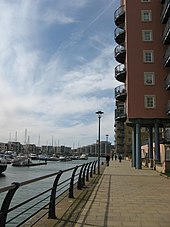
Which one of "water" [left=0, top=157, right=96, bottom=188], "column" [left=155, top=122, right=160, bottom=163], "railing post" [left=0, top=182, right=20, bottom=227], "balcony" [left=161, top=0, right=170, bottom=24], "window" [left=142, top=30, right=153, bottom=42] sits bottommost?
"water" [left=0, top=157, right=96, bottom=188]

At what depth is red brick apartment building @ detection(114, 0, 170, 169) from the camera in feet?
121

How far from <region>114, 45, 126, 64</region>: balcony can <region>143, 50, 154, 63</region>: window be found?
326 centimetres

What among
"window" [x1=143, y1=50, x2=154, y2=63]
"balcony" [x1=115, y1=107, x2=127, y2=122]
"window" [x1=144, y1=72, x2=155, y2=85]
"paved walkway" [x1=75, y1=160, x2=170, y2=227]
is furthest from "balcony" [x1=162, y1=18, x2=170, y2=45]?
"paved walkway" [x1=75, y1=160, x2=170, y2=227]

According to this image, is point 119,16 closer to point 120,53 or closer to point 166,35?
point 120,53

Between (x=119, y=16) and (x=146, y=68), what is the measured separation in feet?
29.0

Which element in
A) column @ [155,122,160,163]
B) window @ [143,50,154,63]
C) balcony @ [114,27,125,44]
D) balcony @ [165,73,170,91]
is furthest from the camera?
balcony @ [114,27,125,44]

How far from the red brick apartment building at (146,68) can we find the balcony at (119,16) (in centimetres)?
191

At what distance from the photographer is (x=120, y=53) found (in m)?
41.2

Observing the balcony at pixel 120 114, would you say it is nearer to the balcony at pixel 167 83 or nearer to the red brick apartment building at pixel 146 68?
the red brick apartment building at pixel 146 68

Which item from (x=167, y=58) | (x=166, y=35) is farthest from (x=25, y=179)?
(x=166, y=35)

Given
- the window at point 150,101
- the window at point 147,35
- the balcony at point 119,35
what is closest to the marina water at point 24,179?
the window at point 150,101

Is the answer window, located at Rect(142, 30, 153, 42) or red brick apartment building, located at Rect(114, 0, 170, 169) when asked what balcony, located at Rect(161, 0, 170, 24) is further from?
window, located at Rect(142, 30, 153, 42)

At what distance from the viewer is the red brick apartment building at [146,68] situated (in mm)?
36750

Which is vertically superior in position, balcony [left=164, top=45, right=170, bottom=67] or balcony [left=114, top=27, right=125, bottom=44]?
balcony [left=114, top=27, right=125, bottom=44]
